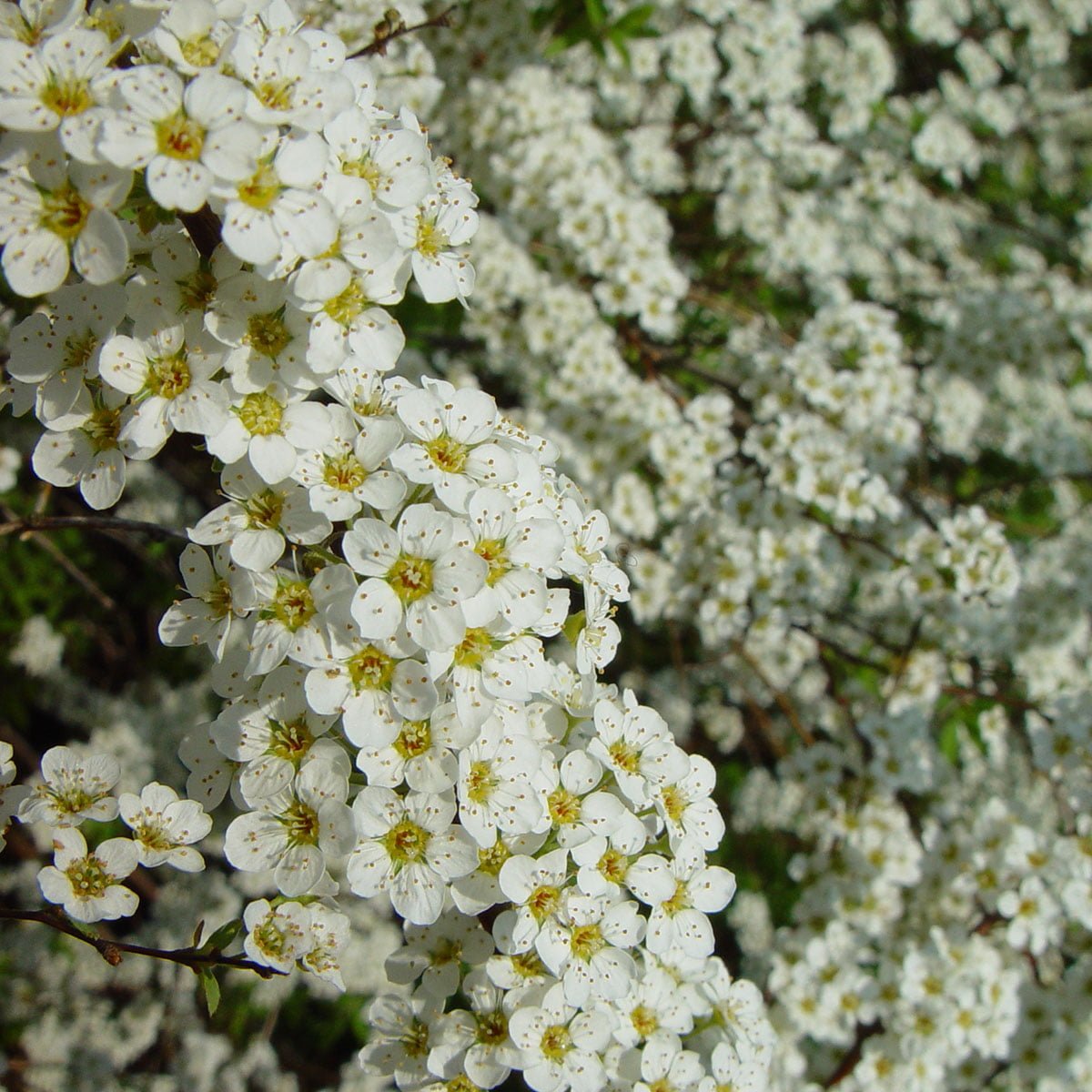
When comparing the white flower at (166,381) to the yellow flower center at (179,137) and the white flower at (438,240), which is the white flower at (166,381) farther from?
the white flower at (438,240)

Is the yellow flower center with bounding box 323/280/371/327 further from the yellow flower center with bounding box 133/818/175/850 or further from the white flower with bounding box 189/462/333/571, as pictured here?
the yellow flower center with bounding box 133/818/175/850

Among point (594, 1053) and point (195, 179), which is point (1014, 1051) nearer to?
point (594, 1053)

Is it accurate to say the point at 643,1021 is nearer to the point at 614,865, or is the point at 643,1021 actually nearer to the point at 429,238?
the point at 614,865

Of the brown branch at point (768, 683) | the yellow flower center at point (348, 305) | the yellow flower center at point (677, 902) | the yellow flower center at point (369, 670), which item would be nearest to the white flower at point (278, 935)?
the yellow flower center at point (369, 670)

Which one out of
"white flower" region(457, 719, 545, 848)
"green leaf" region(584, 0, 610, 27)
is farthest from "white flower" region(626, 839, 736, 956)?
"green leaf" region(584, 0, 610, 27)

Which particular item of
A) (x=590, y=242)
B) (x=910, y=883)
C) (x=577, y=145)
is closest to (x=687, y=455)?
(x=590, y=242)

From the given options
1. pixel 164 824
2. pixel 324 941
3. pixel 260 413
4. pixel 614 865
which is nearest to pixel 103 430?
pixel 260 413
